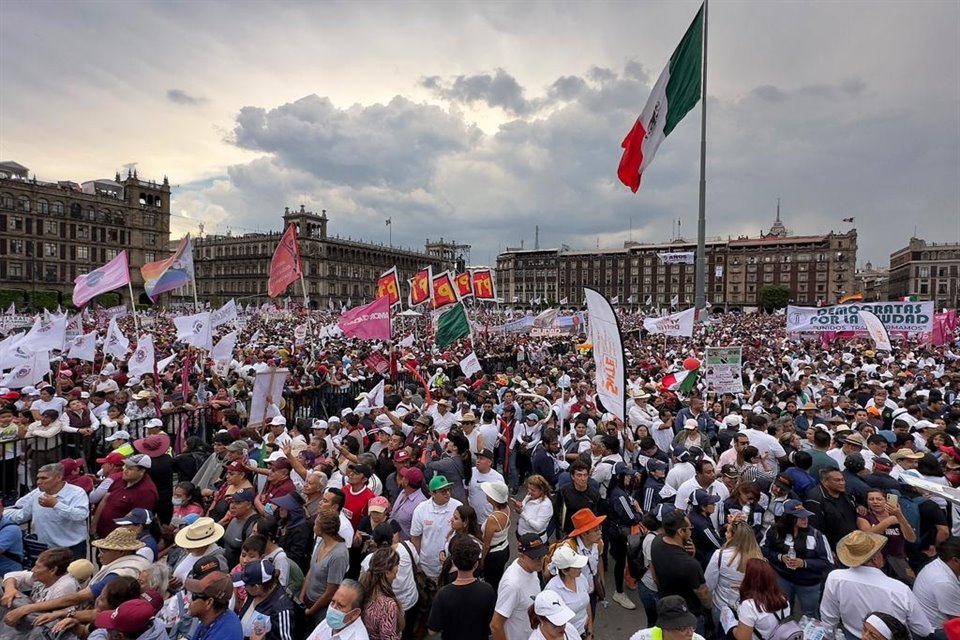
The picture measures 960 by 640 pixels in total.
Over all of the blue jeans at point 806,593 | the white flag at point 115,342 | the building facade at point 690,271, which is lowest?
the blue jeans at point 806,593

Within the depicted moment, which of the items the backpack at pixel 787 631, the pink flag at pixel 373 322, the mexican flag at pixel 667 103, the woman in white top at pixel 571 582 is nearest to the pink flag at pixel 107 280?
the pink flag at pixel 373 322

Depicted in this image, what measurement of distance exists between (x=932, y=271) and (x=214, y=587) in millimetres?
143837

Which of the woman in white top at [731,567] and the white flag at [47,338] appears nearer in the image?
the woman in white top at [731,567]

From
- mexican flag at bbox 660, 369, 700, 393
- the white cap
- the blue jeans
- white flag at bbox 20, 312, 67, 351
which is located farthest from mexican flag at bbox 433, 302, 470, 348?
the white cap

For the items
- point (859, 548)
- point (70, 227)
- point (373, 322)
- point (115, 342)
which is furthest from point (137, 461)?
point (70, 227)

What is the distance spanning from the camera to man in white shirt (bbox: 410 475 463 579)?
177 inches

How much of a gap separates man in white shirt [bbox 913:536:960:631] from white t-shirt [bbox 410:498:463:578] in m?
3.38

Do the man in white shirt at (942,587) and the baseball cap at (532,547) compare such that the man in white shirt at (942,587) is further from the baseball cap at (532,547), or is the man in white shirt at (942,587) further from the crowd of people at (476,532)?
the baseball cap at (532,547)

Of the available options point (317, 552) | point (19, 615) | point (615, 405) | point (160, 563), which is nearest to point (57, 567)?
point (19, 615)

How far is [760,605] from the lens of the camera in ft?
11.0

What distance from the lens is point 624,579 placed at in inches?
223

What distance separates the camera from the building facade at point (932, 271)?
107 m

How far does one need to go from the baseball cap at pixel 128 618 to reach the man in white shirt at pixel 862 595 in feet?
14.0

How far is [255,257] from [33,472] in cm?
10035
